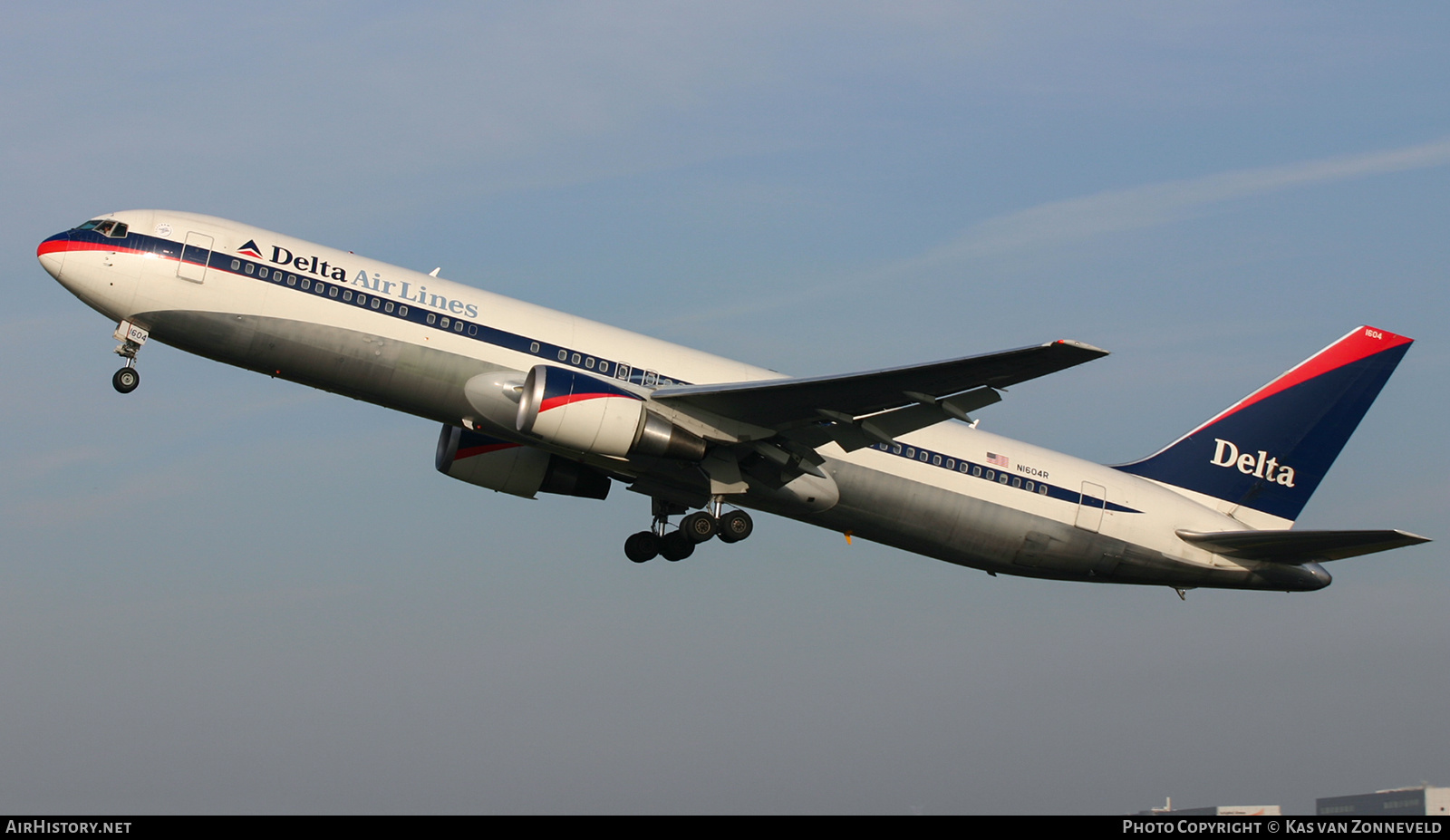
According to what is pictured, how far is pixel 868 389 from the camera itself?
96.0ft

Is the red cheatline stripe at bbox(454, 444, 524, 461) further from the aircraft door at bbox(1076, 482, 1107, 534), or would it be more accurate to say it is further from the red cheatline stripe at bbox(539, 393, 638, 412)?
the aircraft door at bbox(1076, 482, 1107, 534)

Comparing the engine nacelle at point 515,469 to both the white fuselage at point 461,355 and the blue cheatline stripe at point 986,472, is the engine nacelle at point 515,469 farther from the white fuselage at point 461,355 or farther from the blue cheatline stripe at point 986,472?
the blue cheatline stripe at point 986,472

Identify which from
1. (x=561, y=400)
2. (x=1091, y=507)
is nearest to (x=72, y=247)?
(x=561, y=400)

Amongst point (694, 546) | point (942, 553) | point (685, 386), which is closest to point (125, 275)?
point (685, 386)

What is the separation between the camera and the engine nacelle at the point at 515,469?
35.8 meters

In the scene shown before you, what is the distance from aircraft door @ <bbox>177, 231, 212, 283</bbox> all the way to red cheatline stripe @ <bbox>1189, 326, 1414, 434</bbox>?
26.6 m

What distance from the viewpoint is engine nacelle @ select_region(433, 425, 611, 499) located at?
117 ft

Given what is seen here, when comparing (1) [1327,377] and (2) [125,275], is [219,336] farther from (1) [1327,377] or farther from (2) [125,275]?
(1) [1327,377]

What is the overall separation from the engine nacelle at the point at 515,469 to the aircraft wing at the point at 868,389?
224 inches

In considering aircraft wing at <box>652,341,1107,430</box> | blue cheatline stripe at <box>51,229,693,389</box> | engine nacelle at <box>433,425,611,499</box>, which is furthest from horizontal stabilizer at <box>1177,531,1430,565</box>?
blue cheatline stripe at <box>51,229,693,389</box>

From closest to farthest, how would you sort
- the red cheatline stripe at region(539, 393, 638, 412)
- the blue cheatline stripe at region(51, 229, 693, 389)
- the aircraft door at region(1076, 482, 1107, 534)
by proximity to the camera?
the red cheatline stripe at region(539, 393, 638, 412)
the blue cheatline stripe at region(51, 229, 693, 389)
the aircraft door at region(1076, 482, 1107, 534)

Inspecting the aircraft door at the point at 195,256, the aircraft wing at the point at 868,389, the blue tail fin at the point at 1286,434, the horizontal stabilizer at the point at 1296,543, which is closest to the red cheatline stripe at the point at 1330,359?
the blue tail fin at the point at 1286,434
